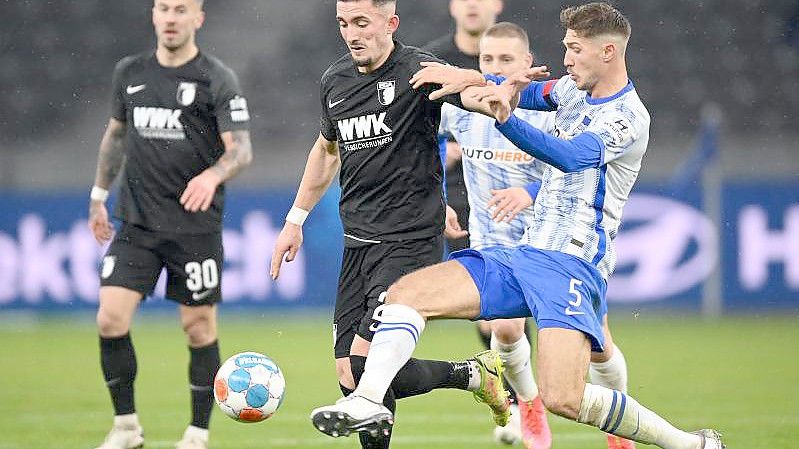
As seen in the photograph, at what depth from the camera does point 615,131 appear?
550cm

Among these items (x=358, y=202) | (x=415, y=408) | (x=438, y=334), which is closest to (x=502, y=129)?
(x=358, y=202)

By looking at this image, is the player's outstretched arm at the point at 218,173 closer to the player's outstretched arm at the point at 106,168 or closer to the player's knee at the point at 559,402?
the player's outstretched arm at the point at 106,168

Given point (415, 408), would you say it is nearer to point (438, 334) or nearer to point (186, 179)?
point (186, 179)

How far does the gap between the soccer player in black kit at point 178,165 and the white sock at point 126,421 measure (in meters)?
0.29

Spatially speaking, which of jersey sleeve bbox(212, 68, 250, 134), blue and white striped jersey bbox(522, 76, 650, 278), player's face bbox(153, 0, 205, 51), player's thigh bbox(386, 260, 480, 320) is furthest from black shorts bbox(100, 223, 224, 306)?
blue and white striped jersey bbox(522, 76, 650, 278)

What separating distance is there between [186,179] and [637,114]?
2.88 metres

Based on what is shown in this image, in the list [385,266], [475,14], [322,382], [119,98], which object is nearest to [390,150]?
[385,266]

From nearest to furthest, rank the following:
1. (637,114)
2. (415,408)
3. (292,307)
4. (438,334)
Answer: (637,114)
(415,408)
(438,334)
(292,307)

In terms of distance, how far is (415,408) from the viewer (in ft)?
29.7

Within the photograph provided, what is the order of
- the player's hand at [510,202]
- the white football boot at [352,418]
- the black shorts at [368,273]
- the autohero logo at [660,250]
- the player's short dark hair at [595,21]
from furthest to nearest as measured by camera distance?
the autohero logo at [660,250], the player's hand at [510,202], the black shorts at [368,273], the player's short dark hair at [595,21], the white football boot at [352,418]

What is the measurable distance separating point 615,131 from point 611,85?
1.00 feet

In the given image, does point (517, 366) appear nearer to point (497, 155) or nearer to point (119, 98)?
point (497, 155)

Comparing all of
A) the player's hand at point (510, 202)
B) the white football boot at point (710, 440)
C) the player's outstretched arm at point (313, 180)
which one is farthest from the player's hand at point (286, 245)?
the white football boot at point (710, 440)

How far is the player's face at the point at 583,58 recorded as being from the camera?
5.64 metres
